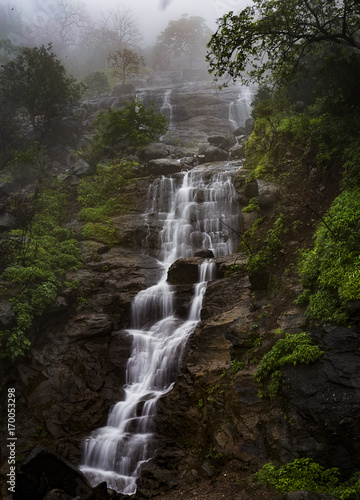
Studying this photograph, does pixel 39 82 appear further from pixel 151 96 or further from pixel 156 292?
pixel 156 292

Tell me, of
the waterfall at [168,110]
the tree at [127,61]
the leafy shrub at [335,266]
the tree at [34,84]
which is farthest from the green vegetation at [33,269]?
the tree at [127,61]

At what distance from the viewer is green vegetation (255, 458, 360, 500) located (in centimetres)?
495

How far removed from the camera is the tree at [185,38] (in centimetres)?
5594

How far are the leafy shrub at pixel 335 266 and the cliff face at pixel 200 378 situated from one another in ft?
1.59

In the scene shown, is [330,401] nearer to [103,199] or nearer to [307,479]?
[307,479]

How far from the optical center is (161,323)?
477 inches

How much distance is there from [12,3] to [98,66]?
55.4ft

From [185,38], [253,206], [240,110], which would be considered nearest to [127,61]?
[240,110]

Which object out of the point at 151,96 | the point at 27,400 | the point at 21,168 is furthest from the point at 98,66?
the point at 27,400

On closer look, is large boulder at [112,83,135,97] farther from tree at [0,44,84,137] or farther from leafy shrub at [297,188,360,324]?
leafy shrub at [297,188,360,324]

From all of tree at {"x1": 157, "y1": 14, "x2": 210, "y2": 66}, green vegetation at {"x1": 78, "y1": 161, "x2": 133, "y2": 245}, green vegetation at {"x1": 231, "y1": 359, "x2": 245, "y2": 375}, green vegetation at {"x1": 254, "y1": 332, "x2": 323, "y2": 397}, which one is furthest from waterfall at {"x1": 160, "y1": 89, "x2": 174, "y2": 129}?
green vegetation at {"x1": 254, "y1": 332, "x2": 323, "y2": 397}

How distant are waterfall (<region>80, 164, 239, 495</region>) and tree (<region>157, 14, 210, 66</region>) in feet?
153

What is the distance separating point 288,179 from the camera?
46.1 feet

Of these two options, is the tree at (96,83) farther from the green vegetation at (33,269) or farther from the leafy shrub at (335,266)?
the leafy shrub at (335,266)
